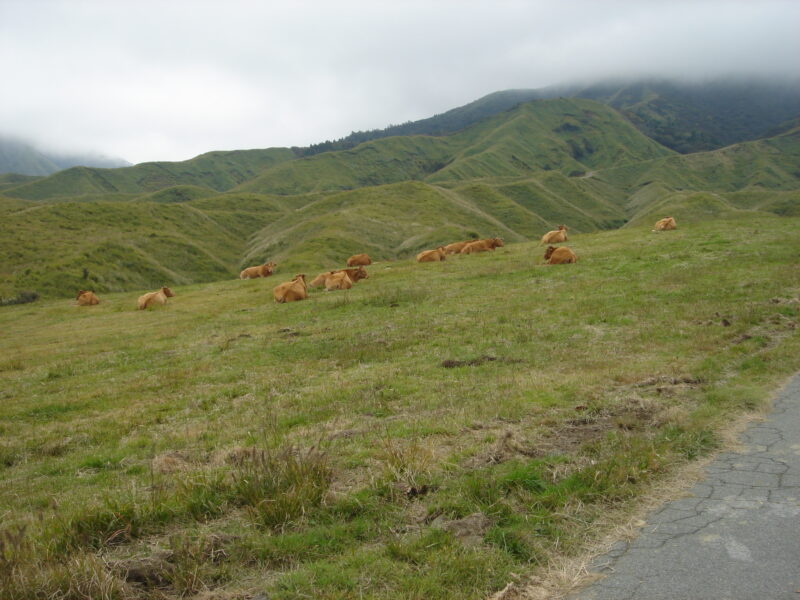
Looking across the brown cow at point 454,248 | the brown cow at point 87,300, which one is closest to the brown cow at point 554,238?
the brown cow at point 454,248

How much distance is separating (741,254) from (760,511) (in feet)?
69.6

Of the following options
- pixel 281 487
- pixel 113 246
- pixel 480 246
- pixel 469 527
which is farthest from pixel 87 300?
pixel 469 527

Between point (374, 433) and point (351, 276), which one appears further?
point (351, 276)

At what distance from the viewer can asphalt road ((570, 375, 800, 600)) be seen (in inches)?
174

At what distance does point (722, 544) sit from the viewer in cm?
502

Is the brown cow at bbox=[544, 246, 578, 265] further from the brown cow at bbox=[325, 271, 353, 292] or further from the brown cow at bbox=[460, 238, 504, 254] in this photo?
the brown cow at bbox=[325, 271, 353, 292]

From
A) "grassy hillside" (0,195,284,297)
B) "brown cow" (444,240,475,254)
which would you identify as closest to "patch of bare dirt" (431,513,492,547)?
"brown cow" (444,240,475,254)

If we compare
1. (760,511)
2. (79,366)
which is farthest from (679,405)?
(79,366)

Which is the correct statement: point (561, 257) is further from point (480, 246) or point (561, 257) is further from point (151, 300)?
point (151, 300)

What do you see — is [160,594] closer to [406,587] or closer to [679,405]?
[406,587]

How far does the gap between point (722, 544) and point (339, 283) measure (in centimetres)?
2314

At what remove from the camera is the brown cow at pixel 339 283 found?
26969 mm

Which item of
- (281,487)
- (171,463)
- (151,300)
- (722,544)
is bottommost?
(722,544)

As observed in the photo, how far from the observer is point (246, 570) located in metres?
5.13
